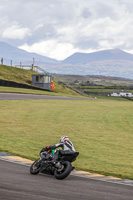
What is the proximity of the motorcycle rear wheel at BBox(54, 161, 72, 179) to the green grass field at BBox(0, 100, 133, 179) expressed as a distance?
1.79 meters

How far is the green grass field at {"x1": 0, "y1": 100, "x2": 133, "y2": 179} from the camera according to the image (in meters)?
12.5

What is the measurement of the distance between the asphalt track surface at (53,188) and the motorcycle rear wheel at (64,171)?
0.15 m

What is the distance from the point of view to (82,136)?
61.1ft

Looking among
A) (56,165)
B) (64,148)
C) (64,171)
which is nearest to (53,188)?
(64,171)

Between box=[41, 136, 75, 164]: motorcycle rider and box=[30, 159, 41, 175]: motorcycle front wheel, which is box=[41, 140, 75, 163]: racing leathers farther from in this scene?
box=[30, 159, 41, 175]: motorcycle front wheel

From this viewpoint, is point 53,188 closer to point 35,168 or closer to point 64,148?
point 35,168

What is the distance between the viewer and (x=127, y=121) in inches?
999

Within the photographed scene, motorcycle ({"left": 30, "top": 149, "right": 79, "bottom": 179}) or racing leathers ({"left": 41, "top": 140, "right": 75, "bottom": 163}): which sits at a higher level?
racing leathers ({"left": 41, "top": 140, "right": 75, "bottom": 163})

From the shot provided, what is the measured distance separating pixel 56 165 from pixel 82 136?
9.24 m

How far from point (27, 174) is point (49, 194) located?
7.41ft

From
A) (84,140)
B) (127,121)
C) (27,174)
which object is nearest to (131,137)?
(84,140)

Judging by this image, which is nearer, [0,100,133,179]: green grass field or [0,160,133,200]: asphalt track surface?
[0,160,133,200]: asphalt track surface

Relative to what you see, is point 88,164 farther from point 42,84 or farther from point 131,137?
point 42,84

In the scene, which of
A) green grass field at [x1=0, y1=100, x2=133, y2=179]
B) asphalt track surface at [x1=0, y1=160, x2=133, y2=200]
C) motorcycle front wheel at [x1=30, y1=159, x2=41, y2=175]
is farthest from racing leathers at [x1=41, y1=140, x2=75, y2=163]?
green grass field at [x1=0, y1=100, x2=133, y2=179]
